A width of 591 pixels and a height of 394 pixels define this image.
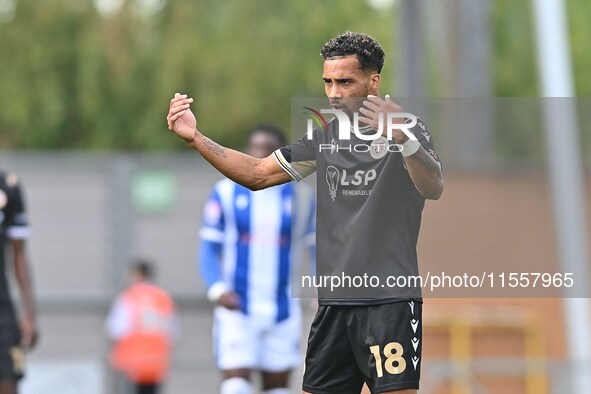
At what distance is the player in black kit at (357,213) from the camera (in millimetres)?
5980

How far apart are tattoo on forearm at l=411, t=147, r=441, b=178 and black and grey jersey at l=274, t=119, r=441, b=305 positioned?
226mm

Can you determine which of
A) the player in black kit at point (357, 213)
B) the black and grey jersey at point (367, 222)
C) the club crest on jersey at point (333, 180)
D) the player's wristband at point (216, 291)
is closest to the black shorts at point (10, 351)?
the player's wristband at point (216, 291)

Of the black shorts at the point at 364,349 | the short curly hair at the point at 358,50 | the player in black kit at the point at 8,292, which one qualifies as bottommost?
the black shorts at the point at 364,349

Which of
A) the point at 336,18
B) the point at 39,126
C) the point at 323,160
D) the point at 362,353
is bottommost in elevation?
the point at 362,353

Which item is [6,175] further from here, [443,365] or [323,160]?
[443,365]

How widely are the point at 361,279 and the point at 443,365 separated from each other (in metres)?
8.56

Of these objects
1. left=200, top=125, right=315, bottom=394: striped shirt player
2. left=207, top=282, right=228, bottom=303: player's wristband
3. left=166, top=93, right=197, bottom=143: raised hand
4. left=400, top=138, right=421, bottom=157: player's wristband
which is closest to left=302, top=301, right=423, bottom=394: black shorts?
left=400, top=138, right=421, bottom=157: player's wristband

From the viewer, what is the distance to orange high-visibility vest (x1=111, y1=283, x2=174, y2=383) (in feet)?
53.5

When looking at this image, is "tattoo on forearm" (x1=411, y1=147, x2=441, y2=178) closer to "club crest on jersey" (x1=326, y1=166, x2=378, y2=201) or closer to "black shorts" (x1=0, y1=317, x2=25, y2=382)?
"club crest on jersey" (x1=326, y1=166, x2=378, y2=201)

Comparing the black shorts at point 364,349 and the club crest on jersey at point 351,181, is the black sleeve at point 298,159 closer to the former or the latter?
the club crest on jersey at point 351,181

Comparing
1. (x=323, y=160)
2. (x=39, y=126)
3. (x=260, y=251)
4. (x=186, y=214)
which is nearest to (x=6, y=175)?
(x=260, y=251)

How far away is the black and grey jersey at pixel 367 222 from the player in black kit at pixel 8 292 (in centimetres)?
399

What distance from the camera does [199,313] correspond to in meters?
17.9

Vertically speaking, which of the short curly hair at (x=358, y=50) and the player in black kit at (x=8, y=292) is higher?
the short curly hair at (x=358, y=50)
